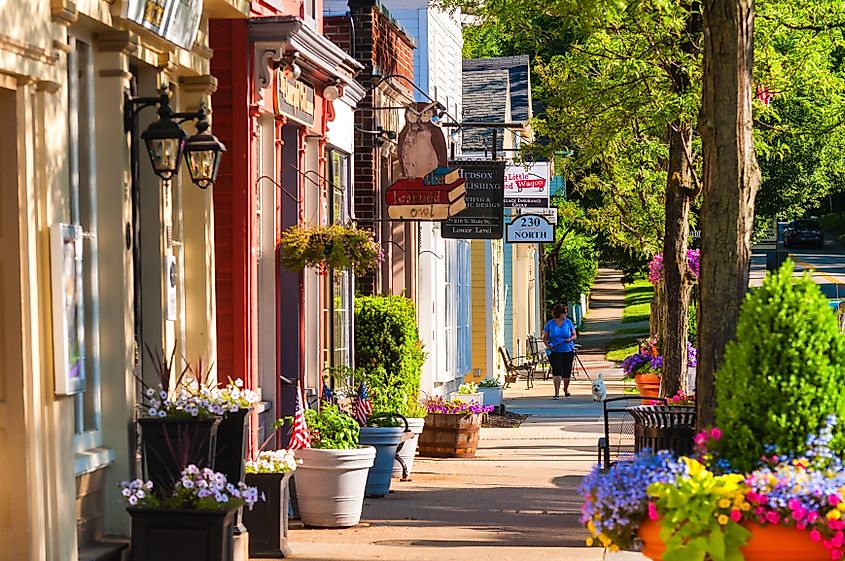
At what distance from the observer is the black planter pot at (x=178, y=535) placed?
825 centimetres

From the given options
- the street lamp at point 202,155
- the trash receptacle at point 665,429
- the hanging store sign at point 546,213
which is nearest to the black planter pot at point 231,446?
the street lamp at point 202,155

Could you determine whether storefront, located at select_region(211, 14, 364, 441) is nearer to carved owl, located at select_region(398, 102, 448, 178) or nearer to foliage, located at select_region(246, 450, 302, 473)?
Result: foliage, located at select_region(246, 450, 302, 473)

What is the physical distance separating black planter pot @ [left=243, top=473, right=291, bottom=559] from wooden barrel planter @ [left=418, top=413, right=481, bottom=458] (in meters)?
7.42

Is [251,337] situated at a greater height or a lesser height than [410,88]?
lesser

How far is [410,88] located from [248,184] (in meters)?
8.74

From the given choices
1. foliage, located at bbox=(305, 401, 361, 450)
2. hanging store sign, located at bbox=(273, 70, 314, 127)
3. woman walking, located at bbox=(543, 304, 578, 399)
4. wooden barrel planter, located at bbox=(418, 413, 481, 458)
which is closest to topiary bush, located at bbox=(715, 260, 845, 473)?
foliage, located at bbox=(305, 401, 361, 450)

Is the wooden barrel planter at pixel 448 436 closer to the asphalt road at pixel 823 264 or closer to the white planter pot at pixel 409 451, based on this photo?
the white planter pot at pixel 409 451

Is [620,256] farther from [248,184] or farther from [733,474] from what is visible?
[733,474]

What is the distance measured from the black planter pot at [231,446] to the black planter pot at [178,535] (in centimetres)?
129

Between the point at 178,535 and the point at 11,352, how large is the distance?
141 centimetres

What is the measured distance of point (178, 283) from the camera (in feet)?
34.0

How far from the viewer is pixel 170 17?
9539 mm

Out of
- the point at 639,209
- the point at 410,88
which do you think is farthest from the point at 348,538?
the point at 639,209

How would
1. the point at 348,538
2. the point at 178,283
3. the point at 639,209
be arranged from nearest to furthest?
the point at 178,283, the point at 348,538, the point at 639,209
